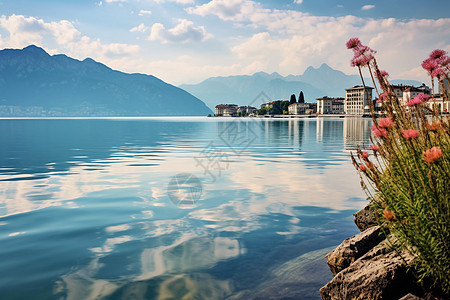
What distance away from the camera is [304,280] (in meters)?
6.67

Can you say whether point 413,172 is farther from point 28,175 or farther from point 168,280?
point 28,175

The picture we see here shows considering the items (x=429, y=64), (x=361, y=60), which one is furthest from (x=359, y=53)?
(x=429, y=64)

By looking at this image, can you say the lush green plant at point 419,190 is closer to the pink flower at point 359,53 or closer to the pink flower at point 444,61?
the pink flower at point 359,53

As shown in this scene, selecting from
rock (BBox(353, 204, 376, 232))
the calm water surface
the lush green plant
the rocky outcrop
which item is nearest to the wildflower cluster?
the lush green plant

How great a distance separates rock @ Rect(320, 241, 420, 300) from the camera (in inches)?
199

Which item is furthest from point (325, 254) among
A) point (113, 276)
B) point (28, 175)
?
point (28, 175)

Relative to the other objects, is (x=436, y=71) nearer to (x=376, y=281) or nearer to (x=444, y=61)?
(x=444, y=61)

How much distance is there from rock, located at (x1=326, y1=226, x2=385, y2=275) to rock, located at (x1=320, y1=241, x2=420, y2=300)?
1068mm

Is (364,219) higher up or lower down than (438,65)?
lower down

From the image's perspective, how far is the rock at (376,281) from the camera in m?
5.06

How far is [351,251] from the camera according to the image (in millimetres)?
6930

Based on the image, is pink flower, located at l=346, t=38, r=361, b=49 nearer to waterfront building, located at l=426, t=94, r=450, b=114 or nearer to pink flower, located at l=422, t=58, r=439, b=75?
pink flower, located at l=422, t=58, r=439, b=75

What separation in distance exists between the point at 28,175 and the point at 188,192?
9561 millimetres

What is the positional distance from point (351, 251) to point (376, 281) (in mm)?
1845
